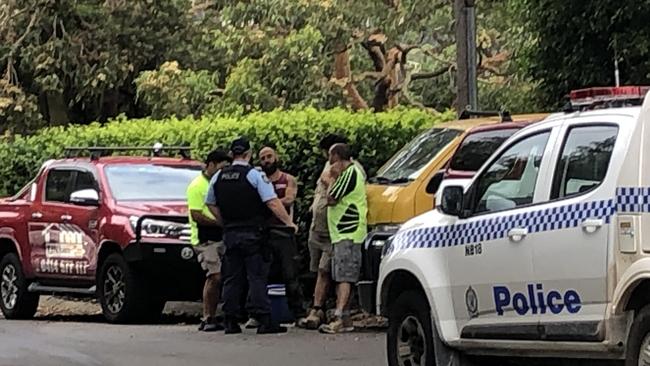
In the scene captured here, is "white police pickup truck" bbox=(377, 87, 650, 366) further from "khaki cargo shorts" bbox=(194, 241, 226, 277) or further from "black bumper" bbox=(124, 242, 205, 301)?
"black bumper" bbox=(124, 242, 205, 301)

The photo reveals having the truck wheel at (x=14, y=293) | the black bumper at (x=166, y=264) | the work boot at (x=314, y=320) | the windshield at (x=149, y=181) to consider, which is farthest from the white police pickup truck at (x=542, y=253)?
the truck wheel at (x=14, y=293)

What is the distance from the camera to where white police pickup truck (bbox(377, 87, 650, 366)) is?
24.8 feet

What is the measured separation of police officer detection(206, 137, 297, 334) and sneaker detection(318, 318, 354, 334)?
1.73 feet

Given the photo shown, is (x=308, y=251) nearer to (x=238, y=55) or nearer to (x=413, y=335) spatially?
(x=413, y=335)

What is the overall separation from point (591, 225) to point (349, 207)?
5.50 metres

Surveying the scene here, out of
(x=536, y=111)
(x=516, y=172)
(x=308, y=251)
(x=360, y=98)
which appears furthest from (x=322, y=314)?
(x=360, y=98)

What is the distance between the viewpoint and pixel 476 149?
12500mm

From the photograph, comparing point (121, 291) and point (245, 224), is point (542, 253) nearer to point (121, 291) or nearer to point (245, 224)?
point (245, 224)

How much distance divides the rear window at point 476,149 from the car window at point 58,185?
5.57 meters

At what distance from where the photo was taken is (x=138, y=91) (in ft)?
81.3

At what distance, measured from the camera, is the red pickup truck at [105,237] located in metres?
14.6

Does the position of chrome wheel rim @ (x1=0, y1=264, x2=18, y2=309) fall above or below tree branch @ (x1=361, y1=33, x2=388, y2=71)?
below

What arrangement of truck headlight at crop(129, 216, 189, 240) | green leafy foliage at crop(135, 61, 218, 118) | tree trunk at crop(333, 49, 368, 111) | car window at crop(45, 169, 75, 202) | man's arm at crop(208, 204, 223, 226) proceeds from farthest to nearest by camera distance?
tree trunk at crop(333, 49, 368, 111)
green leafy foliage at crop(135, 61, 218, 118)
car window at crop(45, 169, 75, 202)
truck headlight at crop(129, 216, 189, 240)
man's arm at crop(208, 204, 223, 226)

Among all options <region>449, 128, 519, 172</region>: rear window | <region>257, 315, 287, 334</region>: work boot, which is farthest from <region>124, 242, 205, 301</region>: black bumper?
<region>449, 128, 519, 172</region>: rear window
